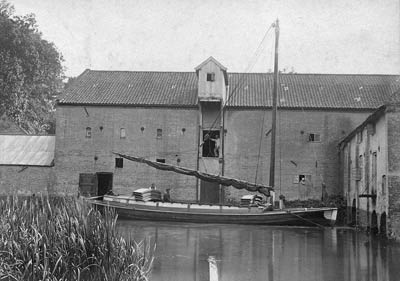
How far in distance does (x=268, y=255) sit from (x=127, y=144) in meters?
21.2

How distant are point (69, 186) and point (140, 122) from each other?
6.75 metres

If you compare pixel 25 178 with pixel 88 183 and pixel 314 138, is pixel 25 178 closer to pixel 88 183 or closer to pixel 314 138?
pixel 88 183

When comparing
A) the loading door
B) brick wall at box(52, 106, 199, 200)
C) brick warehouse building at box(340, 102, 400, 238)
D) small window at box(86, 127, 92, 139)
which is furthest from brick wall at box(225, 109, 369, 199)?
small window at box(86, 127, 92, 139)

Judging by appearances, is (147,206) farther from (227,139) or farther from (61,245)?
(61,245)

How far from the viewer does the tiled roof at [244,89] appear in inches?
1375

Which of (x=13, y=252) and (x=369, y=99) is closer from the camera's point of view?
(x=13, y=252)

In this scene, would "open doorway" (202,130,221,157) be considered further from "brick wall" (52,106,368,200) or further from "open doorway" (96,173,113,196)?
"open doorway" (96,173,113,196)

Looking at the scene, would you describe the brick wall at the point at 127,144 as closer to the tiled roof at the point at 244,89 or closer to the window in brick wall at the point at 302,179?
the tiled roof at the point at 244,89

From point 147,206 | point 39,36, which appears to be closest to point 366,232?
point 147,206

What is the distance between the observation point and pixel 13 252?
34.3 feet

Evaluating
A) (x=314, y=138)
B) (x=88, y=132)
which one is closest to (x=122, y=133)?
(x=88, y=132)

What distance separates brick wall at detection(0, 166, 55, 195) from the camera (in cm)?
3497

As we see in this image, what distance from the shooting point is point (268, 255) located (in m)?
15.2

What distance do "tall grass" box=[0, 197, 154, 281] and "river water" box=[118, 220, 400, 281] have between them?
4.17 ft
